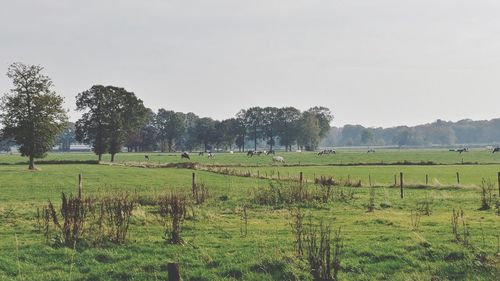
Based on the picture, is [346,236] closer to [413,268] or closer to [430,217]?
[413,268]

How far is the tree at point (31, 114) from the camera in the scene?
77375 mm

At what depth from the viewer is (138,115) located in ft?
393

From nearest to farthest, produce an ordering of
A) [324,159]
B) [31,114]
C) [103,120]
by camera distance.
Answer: [31,114] < [103,120] < [324,159]

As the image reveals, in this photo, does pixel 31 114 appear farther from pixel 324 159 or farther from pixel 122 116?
pixel 324 159

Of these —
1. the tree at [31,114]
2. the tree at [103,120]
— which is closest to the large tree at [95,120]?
the tree at [103,120]

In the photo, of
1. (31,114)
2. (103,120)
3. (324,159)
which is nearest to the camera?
(31,114)

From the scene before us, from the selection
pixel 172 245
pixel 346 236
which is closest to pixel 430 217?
pixel 346 236

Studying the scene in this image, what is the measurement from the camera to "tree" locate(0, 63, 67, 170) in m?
77.4

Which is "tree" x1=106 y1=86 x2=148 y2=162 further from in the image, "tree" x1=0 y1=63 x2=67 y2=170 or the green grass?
"tree" x1=0 y1=63 x2=67 y2=170

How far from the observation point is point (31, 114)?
77.9 metres

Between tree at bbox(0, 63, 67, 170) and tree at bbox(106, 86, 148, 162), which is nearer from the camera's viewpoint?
tree at bbox(0, 63, 67, 170)

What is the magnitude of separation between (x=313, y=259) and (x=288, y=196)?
1996 centimetres

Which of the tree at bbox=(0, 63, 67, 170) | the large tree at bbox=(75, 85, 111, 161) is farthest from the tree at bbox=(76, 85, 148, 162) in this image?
the tree at bbox=(0, 63, 67, 170)

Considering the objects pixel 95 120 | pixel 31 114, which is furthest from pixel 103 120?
pixel 31 114
